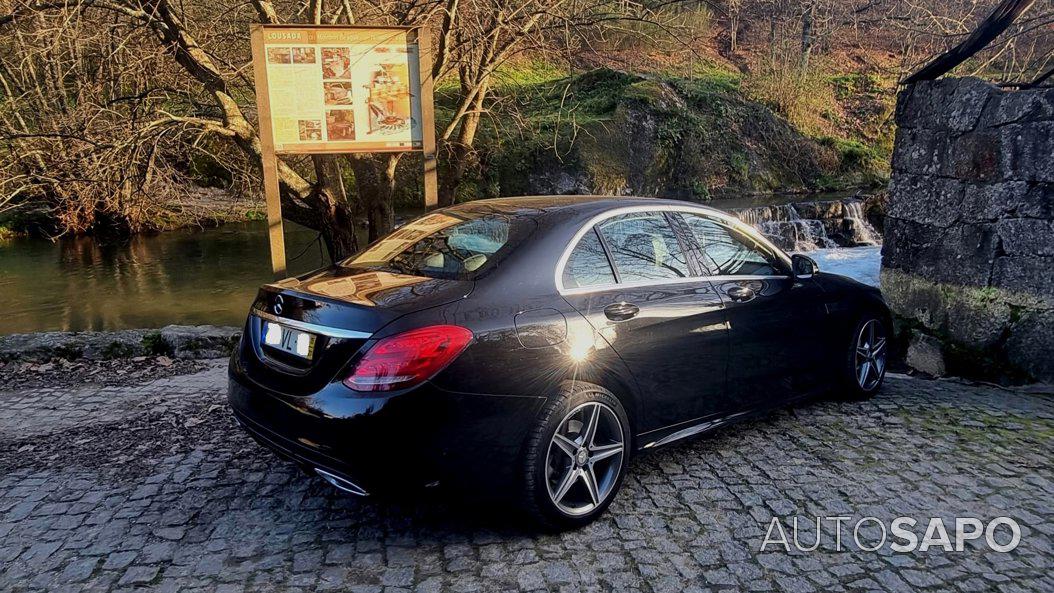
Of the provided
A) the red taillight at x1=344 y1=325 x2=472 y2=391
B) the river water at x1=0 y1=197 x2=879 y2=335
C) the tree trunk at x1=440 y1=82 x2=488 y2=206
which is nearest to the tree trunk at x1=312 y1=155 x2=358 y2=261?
the river water at x1=0 y1=197 x2=879 y2=335

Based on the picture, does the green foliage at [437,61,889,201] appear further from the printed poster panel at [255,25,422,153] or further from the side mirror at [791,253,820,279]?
the side mirror at [791,253,820,279]

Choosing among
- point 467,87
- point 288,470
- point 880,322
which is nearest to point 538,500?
point 288,470

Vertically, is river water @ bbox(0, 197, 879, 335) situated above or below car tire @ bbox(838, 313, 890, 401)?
below

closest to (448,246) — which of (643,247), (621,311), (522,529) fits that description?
(621,311)

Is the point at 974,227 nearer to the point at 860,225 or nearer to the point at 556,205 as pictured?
the point at 556,205

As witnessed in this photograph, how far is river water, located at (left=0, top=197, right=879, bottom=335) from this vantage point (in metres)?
10.4

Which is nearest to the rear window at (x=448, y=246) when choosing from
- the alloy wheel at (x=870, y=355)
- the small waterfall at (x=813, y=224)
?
the alloy wheel at (x=870, y=355)

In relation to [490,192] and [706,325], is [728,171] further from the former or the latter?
[706,325]

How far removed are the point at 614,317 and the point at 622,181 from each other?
45.6 feet

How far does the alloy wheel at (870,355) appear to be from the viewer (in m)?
5.28

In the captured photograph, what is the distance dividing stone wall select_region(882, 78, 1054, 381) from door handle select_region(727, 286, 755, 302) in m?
2.72

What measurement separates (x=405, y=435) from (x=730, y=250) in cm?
242

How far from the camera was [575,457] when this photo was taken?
345 cm

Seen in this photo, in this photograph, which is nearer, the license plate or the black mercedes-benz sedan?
the black mercedes-benz sedan
